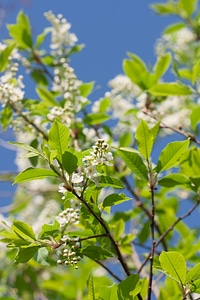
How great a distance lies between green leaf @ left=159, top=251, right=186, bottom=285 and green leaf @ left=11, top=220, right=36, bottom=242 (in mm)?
290

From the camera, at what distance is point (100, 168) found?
1.26m

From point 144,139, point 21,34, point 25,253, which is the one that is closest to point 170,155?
point 144,139

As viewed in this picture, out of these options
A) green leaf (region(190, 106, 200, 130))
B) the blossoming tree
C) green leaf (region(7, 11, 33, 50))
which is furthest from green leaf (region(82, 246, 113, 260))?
green leaf (region(7, 11, 33, 50))

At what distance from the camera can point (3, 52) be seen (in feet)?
6.91

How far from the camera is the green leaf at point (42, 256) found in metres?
1.27

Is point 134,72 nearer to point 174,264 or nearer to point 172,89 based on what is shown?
point 172,89

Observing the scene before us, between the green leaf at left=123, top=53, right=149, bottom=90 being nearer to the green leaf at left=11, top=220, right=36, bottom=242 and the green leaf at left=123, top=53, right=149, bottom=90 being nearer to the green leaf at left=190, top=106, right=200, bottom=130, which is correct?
the green leaf at left=190, top=106, right=200, bottom=130

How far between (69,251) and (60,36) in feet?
4.51

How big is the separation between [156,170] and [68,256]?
369 millimetres

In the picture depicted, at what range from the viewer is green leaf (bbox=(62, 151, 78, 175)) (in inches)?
47.8

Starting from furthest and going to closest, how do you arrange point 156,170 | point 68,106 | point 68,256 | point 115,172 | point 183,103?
point 183,103, point 115,172, point 68,106, point 156,170, point 68,256

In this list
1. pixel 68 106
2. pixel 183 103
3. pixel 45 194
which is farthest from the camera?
pixel 45 194

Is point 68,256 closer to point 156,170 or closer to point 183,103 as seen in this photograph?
point 156,170

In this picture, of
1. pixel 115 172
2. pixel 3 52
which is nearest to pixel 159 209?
pixel 115 172
